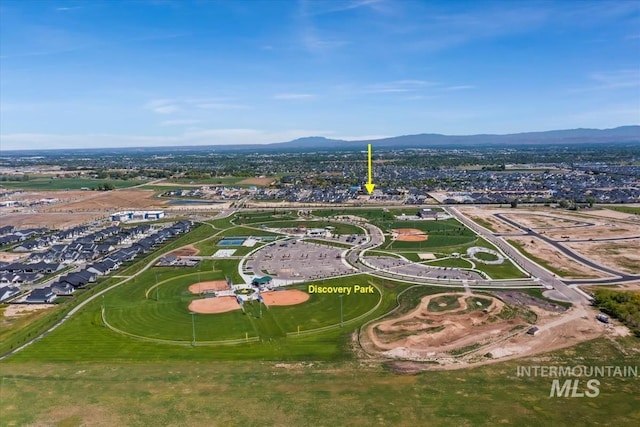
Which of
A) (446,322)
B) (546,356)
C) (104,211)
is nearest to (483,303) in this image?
(446,322)

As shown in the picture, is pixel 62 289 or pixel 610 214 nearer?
pixel 62 289

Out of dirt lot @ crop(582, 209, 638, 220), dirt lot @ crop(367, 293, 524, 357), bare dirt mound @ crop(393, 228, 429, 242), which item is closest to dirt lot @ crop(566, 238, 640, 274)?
bare dirt mound @ crop(393, 228, 429, 242)

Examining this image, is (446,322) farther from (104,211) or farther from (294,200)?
(104,211)

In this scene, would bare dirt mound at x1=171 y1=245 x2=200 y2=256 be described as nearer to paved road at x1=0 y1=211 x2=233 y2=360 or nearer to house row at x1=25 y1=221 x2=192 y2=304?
paved road at x1=0 y1=211 x2=233 y2=360

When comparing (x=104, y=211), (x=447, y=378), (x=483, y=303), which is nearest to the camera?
(x=447, y=378)

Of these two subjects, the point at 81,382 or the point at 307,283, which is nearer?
the point at 81,382

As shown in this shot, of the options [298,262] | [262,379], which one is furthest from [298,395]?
[298,262]

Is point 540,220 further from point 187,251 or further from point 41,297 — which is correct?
point 41,297
